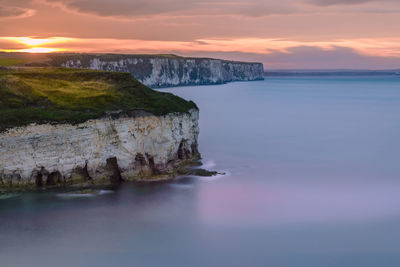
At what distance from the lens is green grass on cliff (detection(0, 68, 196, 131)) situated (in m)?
31.8

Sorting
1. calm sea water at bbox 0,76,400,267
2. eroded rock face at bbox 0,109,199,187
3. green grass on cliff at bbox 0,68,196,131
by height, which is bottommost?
calm sea water at bbox 0,76,400,267

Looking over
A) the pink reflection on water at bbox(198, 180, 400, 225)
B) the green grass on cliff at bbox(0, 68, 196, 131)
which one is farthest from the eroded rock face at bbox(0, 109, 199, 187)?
the pink reflection on water at bbox(198, 180, 400, 225)

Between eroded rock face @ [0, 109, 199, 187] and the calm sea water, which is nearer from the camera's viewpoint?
the calm sea water

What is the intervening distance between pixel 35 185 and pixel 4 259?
920 cm

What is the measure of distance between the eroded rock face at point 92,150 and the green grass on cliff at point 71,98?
27.5 inches

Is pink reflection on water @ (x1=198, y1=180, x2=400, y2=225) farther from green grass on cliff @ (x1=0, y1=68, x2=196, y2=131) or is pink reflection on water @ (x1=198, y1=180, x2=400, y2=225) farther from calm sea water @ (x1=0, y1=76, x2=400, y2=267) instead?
green grass on cliff @ (x1=0, y1=68, x2=196, y2=131)

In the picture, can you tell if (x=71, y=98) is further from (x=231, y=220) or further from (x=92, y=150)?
(x=231, y=220)

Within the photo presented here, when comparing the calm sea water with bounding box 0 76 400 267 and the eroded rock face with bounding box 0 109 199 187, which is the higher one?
the eroded rock face with bounding box 0 109 199 187

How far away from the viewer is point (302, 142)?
55.8 m

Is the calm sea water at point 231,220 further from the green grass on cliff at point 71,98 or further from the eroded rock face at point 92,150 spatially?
the green grass on cliff at point 71,98

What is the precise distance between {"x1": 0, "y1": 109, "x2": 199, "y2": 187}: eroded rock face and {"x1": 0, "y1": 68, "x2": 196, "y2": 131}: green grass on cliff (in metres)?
0.70

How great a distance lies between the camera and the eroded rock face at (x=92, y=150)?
2989 cm

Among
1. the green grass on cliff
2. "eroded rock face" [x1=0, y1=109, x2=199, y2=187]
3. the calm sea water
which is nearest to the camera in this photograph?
the calm sea water

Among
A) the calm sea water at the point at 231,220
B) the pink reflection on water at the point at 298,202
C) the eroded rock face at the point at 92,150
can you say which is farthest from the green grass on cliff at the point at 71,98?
the pink reflection on water at the point at 298,202
